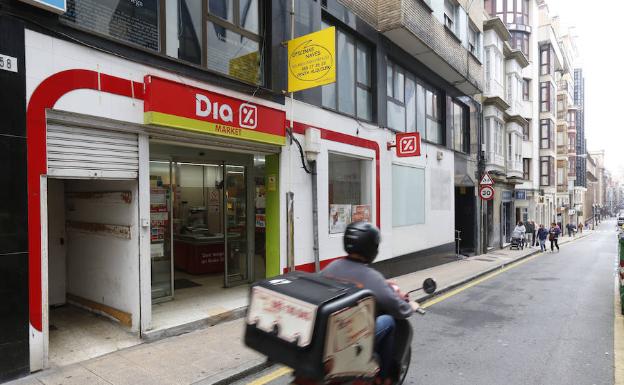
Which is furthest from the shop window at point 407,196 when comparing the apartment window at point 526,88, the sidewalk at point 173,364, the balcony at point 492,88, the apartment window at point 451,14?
the apartment window at point 526,88

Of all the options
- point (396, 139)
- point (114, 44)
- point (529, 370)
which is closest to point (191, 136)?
point (114, 44)

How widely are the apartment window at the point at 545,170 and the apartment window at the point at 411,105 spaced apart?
81.4 ft

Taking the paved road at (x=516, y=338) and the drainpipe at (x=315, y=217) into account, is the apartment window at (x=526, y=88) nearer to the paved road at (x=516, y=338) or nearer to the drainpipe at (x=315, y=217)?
the paved road at (x=516, y=338)

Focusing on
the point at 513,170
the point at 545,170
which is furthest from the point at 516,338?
the point at 545,170

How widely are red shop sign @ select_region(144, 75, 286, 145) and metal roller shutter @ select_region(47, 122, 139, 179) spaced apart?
1.61 ft

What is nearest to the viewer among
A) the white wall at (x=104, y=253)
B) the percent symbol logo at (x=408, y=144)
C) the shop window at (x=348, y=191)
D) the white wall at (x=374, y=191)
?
the white wall at (x=104, y=253)

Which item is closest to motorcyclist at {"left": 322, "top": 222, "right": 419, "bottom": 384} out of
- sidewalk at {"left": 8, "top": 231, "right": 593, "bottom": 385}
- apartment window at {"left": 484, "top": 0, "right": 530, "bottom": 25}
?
sidewalk at {"left": 8, "top": 231, "right": 593, "bottom": 385}

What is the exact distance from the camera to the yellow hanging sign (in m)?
7.11

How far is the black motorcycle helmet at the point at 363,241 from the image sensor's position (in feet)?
10.8

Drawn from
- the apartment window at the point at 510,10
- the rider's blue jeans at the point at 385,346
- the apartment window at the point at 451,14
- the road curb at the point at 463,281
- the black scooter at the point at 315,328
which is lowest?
the road curb at the point at 463,281

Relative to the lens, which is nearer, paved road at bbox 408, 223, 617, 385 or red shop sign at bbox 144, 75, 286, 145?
paved road at bbox 408, 223, 617, 385

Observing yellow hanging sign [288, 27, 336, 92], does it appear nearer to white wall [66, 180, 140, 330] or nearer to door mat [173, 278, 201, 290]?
white wall [66, 180, 140, 330]

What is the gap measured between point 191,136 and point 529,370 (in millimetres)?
5546

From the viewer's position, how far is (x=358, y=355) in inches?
105
